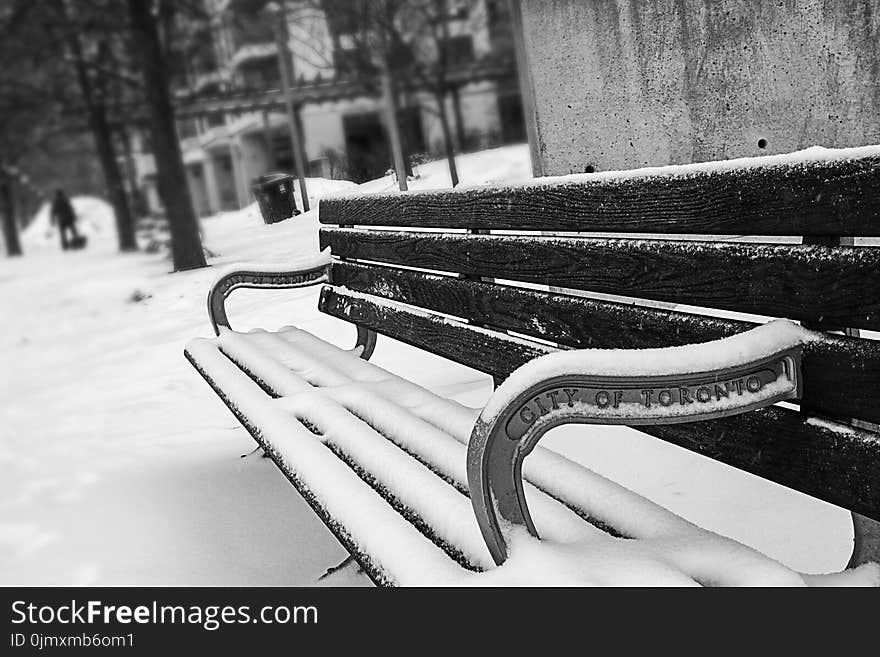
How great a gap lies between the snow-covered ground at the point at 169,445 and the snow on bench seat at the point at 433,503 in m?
0.41

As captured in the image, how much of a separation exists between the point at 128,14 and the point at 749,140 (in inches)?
79.2

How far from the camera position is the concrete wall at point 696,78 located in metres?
3.21

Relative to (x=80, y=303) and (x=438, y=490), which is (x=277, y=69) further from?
(x=438, y=490)

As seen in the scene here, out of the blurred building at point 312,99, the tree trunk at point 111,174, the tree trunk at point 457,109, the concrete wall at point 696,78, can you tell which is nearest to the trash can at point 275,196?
the blurred building at point 312,99

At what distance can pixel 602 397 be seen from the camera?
3.94 feet

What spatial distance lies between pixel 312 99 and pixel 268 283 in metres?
0.72

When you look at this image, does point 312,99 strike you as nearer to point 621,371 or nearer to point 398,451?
point 398,451

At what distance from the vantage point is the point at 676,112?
350 centimetres

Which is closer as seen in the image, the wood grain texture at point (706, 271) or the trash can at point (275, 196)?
the wood grain texture at point (706, 271)

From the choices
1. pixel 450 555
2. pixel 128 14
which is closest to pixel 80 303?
pixel 128 14

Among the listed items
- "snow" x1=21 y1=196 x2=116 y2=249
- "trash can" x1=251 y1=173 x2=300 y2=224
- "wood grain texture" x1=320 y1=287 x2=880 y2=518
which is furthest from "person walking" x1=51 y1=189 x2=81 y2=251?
"wood grain texture" x1=320 y1=287 x2=880 y2=518

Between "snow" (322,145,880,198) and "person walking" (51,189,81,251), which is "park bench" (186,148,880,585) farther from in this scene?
"person walking" (51,189,81,251)

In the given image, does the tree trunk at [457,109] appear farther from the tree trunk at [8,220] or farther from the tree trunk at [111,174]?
the tree trunk at [8,220]

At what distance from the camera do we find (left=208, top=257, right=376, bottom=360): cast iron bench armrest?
A: 2.84 m
